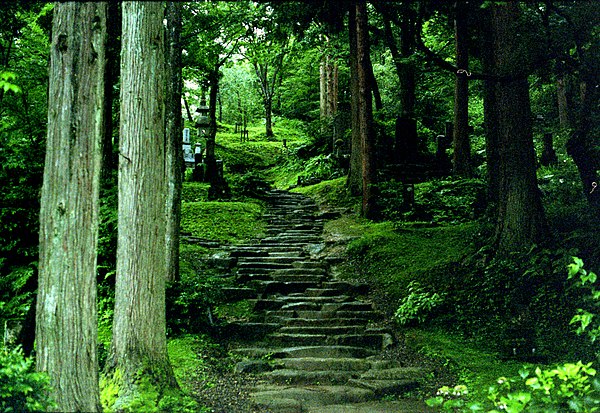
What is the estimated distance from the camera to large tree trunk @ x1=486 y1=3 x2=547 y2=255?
9.68 meters

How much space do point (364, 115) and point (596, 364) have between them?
9183mm

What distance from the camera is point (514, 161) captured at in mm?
9812

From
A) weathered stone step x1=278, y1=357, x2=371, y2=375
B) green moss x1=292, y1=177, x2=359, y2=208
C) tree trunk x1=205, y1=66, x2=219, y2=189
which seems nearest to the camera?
weathered stone step x1=278, y1=357, x2=371, y2=375

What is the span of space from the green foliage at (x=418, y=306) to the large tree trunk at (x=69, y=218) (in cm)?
641

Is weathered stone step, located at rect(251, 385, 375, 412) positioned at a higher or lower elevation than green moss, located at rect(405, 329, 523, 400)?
lower

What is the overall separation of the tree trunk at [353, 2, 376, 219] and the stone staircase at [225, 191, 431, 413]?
198cm

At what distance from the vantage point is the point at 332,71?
25.6 m

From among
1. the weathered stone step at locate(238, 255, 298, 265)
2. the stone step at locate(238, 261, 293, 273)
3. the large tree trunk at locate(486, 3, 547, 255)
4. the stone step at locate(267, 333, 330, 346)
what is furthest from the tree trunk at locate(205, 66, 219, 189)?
the large tree trunk at locate(486, 3, 547, 255)

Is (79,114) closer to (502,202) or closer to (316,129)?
(502,202)

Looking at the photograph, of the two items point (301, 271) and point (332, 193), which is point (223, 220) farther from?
point (301, 271)

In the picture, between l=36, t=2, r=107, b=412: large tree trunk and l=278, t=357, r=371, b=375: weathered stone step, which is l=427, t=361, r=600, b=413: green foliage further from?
l=278, t=357, r=371, b=375: weathered stone step

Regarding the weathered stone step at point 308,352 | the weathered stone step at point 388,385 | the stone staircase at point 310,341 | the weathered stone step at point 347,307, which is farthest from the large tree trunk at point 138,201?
the weathered stone step at point 347,307

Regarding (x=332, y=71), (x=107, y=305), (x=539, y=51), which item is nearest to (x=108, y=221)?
(x=107, y=305)

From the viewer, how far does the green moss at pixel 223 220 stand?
16016 mm
